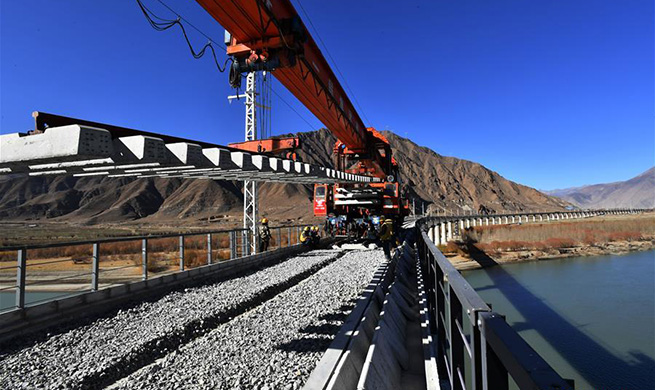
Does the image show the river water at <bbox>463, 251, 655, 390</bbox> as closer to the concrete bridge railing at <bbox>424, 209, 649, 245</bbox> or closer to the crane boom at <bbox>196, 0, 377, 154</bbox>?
the concrete bridge railing at <bbox>424, 209, 649, 245</bbox>

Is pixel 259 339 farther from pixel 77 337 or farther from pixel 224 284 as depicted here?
pixel 224 284

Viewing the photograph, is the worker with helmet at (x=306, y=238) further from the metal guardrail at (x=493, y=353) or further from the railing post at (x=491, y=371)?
the railing post at (x=491, y=371)

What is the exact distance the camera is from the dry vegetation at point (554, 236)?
113 feet

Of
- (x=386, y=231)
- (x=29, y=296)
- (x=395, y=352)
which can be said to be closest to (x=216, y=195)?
(x=29, y=296)

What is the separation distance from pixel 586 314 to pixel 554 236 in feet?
91.3

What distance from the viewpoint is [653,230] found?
4350 cm

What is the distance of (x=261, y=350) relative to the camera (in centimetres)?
493

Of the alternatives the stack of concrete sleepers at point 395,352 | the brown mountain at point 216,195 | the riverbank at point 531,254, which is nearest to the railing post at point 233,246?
the stack of concrete sleepers at point 395,352

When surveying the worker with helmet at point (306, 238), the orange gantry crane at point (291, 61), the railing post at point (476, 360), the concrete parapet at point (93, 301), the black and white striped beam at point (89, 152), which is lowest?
the concrete parapet at point (93, 301)

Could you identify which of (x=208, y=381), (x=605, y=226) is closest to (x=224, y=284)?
(x=208, y=381)

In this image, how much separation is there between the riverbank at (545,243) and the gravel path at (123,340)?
74.9 ft

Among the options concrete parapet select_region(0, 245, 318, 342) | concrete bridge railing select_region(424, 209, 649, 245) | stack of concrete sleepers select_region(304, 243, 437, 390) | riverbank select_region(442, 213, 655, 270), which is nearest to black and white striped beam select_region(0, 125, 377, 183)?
concrete parapet select_region(0, 245, 318, 342)

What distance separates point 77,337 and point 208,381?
313 cm

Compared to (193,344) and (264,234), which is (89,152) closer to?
(193,344)
